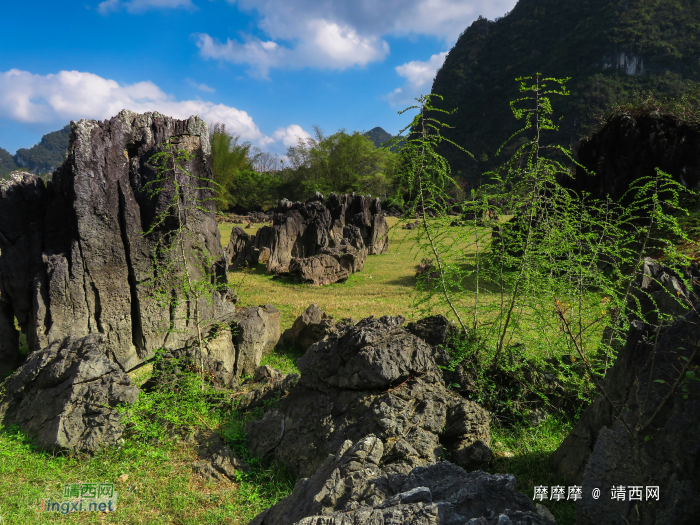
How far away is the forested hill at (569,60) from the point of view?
52.7 m

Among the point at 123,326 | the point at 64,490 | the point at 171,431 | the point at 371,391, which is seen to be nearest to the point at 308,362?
the point at 371,391

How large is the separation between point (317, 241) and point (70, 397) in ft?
41.4

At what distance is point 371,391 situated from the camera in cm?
351

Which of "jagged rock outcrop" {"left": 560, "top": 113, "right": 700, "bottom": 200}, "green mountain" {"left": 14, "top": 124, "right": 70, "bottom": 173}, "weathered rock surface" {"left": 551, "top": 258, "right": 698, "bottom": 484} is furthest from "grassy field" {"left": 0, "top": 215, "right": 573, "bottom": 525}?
"green mountain" {"left": 14, "top": 124, "right": 70, "bottom": 173}

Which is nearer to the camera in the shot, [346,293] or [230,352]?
[230,352]

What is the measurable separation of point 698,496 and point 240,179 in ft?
156

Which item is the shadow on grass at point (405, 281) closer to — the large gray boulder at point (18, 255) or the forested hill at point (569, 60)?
the large gray boulder at point (18, 255)

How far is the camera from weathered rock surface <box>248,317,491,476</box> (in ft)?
10.6

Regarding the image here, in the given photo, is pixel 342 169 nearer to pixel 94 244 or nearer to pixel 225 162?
pixel 225 162

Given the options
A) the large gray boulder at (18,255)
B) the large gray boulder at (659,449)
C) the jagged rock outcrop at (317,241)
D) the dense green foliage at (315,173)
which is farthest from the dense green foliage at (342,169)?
the large gray boulder at (659,449)

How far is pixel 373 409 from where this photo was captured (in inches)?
130

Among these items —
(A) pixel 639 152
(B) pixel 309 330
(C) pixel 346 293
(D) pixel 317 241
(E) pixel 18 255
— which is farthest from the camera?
(D) pixel 317 241

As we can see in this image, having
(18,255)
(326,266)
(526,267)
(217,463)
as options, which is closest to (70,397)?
(217,463)

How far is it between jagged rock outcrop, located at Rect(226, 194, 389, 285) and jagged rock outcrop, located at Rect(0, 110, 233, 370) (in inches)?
233
